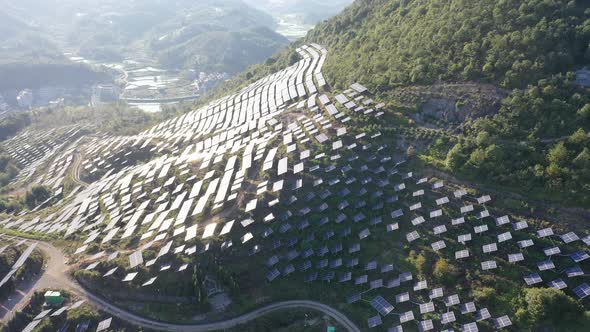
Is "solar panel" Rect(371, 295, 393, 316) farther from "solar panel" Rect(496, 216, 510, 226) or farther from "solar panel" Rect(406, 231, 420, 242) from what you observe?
"solar panel" Rect(496, 216, 510, 226)

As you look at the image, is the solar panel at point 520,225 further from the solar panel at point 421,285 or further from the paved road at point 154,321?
the paved road at point 154,321

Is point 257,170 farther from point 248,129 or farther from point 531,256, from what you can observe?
point 531,256

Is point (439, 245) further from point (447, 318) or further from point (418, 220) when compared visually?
point (447, 318)

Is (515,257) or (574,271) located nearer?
(574,271)

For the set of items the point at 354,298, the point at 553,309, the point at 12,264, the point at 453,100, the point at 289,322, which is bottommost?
the point at 289,322

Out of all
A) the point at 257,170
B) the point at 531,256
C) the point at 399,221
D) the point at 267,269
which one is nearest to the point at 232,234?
the point at 267,269

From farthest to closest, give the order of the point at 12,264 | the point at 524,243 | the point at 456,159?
the point at 12,264 → the point at 456,159 → the point at 524,243

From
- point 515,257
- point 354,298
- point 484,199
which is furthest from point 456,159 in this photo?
point 354,298
